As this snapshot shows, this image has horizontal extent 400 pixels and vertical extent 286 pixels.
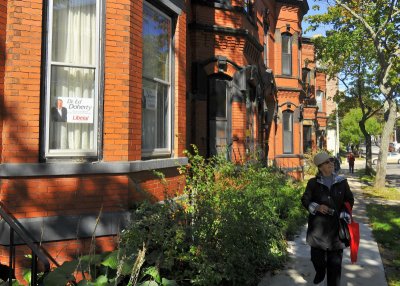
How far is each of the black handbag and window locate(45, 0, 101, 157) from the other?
120 inches

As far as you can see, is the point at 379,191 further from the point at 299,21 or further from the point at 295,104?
the point at 299,21

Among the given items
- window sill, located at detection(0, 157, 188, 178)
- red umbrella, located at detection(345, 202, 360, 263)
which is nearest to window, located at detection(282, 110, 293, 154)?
window sill, located at detection(0, 157, 188, 178)

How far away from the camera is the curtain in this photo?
4754 mm

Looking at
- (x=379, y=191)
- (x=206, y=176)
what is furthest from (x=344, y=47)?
(x=206, y=176)

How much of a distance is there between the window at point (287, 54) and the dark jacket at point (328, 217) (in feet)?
47.8

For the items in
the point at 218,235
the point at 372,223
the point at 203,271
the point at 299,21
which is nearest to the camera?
the point at 203,271

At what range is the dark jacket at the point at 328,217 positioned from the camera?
13.8ft

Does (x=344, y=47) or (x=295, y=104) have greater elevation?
(x=344, y=47)

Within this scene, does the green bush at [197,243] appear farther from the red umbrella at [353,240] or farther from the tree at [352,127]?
the tree at [352,127]

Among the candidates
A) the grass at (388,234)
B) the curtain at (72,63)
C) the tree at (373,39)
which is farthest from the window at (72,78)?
the tree at (373,39)

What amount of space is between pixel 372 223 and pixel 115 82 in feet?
23.3

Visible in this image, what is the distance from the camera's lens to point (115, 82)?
498 cm

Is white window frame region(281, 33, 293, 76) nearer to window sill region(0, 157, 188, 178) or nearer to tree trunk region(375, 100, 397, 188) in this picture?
tree trunk region(375, 100, 397, 188)

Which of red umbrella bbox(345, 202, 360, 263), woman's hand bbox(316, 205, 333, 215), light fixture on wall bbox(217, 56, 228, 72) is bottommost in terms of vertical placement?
red umbrella bbox(345, 202, 360, 263)
